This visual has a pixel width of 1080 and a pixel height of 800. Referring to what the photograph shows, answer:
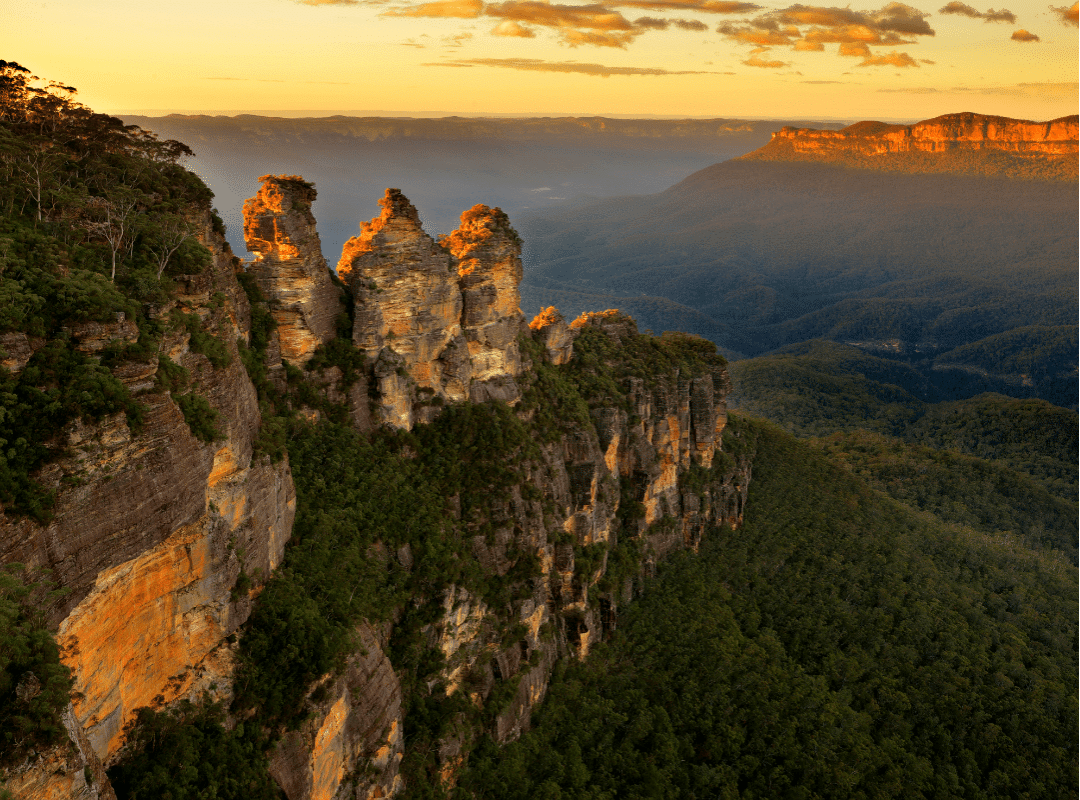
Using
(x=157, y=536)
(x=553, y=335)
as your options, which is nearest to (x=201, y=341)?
(x=157, y=536)

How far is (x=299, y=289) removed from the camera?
3481 cm

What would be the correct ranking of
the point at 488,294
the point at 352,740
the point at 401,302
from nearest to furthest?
the point at 352,740 < the point at 401,302 < the point at 488,294

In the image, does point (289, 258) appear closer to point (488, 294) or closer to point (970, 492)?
point (488, 294)

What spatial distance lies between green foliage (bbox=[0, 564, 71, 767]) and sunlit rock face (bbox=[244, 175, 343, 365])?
2090cm

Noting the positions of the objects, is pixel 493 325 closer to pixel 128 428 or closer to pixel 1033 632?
pixel 128 428

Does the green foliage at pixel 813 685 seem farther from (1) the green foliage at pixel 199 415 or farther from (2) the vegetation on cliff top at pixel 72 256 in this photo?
(2) the vegetation on cliff top at pixel 72 256

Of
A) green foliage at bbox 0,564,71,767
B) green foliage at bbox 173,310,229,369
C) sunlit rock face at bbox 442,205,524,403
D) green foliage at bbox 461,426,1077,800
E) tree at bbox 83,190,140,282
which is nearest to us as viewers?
green foliage at bbox 0,564,71,767

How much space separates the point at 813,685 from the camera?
4809 centimetres

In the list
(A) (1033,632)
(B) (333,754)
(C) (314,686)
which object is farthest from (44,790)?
(A) (1033,632)

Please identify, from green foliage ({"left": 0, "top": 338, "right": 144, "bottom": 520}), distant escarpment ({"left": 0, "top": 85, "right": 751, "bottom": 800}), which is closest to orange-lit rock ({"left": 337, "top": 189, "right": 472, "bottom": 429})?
distant escarpment ({"left": 0, "top": 85, "right": 751, "bottom": 800})

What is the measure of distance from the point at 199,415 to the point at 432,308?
20.7 meters

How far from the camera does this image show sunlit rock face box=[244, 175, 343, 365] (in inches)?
1314

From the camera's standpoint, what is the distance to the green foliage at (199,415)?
2106 centimetres

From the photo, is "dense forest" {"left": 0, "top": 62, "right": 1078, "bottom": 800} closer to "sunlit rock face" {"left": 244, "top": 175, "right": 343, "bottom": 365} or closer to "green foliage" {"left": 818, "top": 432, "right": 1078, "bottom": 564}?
"sunlit rock face" {"left": 244, "top": 175, "right": 343, "bottom": 365}
